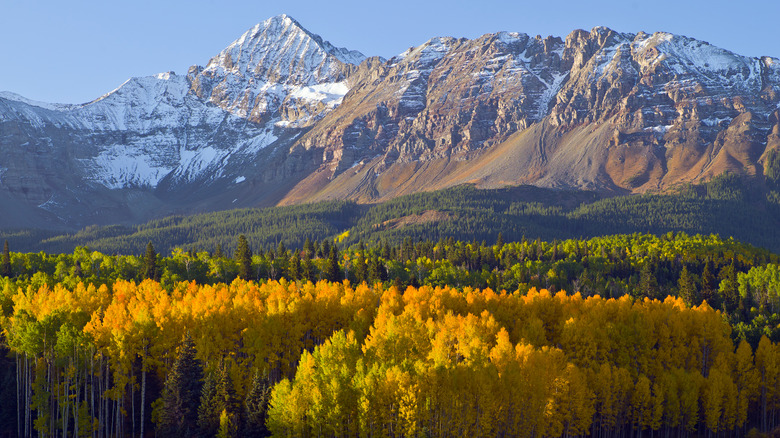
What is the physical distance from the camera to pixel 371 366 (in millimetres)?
75750

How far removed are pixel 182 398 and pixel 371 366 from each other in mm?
20070

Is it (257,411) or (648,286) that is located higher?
(648,286)

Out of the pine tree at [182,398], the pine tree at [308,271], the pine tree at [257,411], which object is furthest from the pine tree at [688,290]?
the pine tree at [182,398]

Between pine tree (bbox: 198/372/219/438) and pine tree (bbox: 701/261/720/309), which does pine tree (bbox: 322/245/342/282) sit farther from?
pine tree (bbox: 198/372/219/438)

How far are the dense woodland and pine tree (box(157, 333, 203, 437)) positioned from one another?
15 cm

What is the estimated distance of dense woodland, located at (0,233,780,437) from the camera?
72.1m

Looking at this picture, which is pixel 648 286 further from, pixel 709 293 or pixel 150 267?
pixel 150 267

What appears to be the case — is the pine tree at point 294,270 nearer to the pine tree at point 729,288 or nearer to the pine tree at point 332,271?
the pine tree at point 332,271

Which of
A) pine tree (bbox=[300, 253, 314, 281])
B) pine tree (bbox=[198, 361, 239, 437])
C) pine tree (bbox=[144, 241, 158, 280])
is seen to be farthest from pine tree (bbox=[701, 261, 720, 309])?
pine tree (bbox=[144, 241, 158, 280])

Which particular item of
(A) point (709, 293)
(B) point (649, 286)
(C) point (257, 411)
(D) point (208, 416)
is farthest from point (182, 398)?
(B) point (649, 286)

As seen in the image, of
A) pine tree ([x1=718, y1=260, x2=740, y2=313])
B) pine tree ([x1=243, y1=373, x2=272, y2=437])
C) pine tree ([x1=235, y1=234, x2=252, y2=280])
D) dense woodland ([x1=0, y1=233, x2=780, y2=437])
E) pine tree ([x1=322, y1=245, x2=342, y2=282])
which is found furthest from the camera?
pine tree ([x1=235, y1=234, x2=252, y2=280])

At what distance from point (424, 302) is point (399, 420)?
4602cm

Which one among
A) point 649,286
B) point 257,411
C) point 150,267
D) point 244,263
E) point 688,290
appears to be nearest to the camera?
point 257,411

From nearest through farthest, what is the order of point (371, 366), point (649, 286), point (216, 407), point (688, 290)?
point (371, 366)
point (216, 407)
point (688, 290)
point (649, 286)
